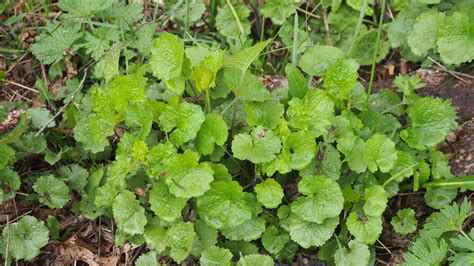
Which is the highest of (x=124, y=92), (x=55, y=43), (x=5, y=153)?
(x=124, y=92)

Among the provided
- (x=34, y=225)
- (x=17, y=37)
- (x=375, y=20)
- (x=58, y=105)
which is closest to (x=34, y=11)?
(x=17, y=37)

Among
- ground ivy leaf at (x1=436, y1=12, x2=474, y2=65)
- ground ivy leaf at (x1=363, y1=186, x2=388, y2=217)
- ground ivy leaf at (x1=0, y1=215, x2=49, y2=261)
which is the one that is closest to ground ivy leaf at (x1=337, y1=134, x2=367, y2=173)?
ground ivy leaf at (x1=363, y1=186, x2=388, y2=217)

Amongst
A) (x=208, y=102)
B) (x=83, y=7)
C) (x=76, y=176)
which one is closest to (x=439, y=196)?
(x=208, y=102)

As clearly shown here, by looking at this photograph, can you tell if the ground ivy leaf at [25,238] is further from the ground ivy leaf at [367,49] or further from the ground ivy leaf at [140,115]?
the ground ivy leaf at [367,49]

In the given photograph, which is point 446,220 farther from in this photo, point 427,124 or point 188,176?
point 188,176

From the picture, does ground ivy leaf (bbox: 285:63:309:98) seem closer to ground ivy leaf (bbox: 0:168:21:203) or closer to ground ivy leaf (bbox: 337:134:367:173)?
ground ivy leaf (bbox: 337:134:367:173)

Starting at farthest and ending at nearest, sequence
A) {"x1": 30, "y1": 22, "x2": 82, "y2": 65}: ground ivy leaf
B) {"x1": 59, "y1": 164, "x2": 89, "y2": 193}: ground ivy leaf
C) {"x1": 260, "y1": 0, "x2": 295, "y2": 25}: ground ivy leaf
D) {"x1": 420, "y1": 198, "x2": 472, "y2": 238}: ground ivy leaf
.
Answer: {"x1": 260, "y1": 0, "x2": 295, "y2": 25}: ground ivy leaf
{"x1": 30, "y1": 22, "x2": 82, "y2": 65}: ground ivy leaf
{"x1": 59, "y1": 164, "x2": 89, "y2": 193}: ground ivy leaf
{"x1": 420, "y1": 198, "x2": 472, "y2": 238}: ground ivy leaf
